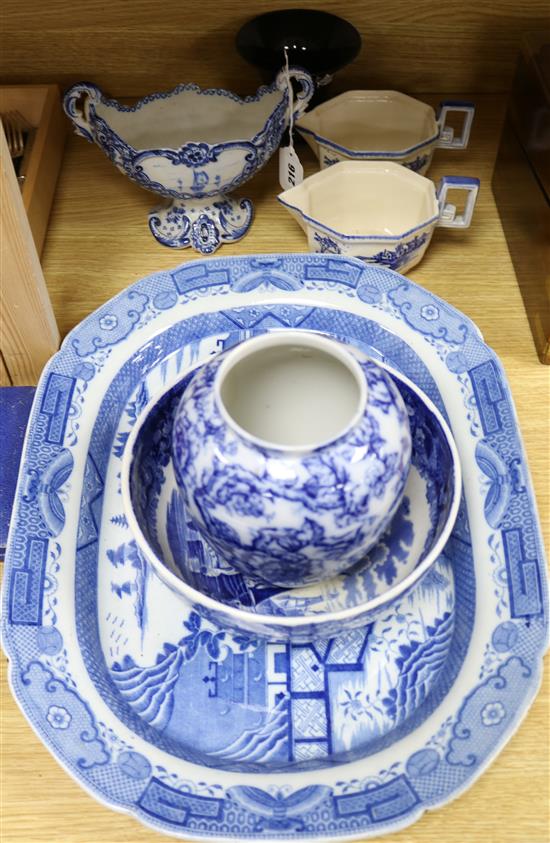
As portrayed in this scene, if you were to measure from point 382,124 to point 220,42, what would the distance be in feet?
0.71

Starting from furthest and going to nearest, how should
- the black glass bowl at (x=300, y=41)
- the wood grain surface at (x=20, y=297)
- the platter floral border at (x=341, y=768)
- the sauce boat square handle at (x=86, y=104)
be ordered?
the black glass bowl at (x=300, y=41)
the sauce boat square handle at (x=86, y=104)
the wood grain surface at (x=20, y=297)
the platter floral border at (x=341, y=768)

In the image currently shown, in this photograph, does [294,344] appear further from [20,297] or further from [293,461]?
[20,297]

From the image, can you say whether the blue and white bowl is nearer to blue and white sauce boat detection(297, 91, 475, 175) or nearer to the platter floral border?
the platter floral border

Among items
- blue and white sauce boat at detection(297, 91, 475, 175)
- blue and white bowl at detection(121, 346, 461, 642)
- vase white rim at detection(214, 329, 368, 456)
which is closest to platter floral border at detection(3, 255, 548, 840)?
blue and white bowl at detection(121, 346, 461, 642)

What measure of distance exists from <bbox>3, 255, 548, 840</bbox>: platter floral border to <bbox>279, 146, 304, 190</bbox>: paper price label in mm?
179

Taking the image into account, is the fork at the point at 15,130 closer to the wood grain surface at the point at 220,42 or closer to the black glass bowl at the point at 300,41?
the wood grain surface at the point at 220,42

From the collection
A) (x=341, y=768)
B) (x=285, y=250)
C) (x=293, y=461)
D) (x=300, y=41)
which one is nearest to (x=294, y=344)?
(x=293, y=461)

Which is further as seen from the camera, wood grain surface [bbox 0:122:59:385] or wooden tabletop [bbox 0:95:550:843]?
wood grain surface [bbox 0:122:59:385]

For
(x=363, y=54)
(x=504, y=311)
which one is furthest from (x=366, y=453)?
(x=363, y=54)

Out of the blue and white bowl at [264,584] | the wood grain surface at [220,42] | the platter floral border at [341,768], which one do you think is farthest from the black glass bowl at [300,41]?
the blue and white bowl at [264,584]

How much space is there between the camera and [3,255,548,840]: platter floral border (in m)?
0.53

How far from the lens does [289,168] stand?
0.94m

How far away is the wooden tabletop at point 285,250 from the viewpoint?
590 mm

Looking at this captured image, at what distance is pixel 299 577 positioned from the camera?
1.95ft
